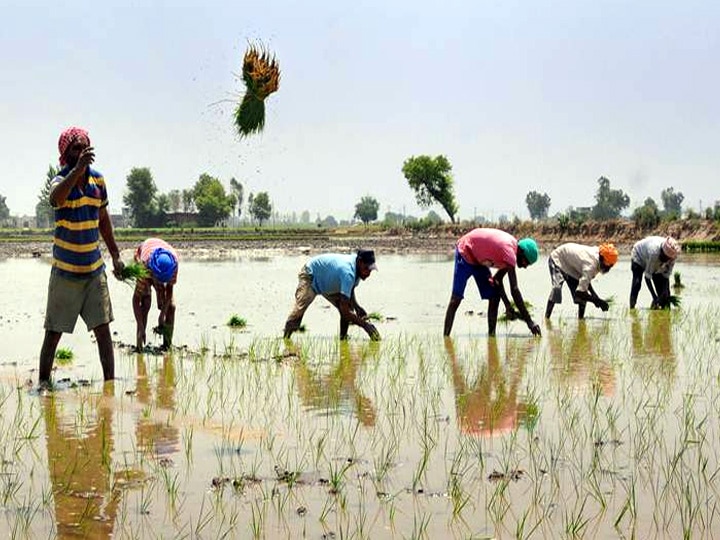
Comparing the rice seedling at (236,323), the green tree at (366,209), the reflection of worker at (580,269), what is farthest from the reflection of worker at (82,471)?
the green tree at (366,209)

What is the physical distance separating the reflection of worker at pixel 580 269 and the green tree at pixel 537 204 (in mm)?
162395

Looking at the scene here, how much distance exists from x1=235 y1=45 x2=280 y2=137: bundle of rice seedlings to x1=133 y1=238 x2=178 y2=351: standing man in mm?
3045

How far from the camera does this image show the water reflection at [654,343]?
8.03m

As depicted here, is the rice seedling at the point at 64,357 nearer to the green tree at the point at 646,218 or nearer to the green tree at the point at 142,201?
the green tree at the point at 646,218

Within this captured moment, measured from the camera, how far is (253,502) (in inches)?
163

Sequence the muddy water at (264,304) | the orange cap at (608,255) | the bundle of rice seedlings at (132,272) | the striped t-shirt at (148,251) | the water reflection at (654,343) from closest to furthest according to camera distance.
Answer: the bundle of rice seedlings at (132,272)
the water reflection at (654,343)
the striped t-shirt at (148,251)
the muddy water at (264,304)
the orange cap at (608,255)

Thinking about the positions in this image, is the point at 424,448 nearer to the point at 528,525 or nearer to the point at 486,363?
the point at 528,525

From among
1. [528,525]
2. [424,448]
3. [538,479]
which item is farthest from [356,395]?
[528,525]

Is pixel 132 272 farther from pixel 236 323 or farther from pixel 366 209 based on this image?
pixel 366 209

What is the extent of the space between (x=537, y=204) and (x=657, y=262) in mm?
162889

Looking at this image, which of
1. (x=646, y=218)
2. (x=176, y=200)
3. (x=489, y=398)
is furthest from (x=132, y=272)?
(x=176, y=200)

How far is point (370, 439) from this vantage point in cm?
533

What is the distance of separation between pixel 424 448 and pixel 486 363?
131 inches

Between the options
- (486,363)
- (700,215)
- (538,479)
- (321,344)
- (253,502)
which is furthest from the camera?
(700,215)
